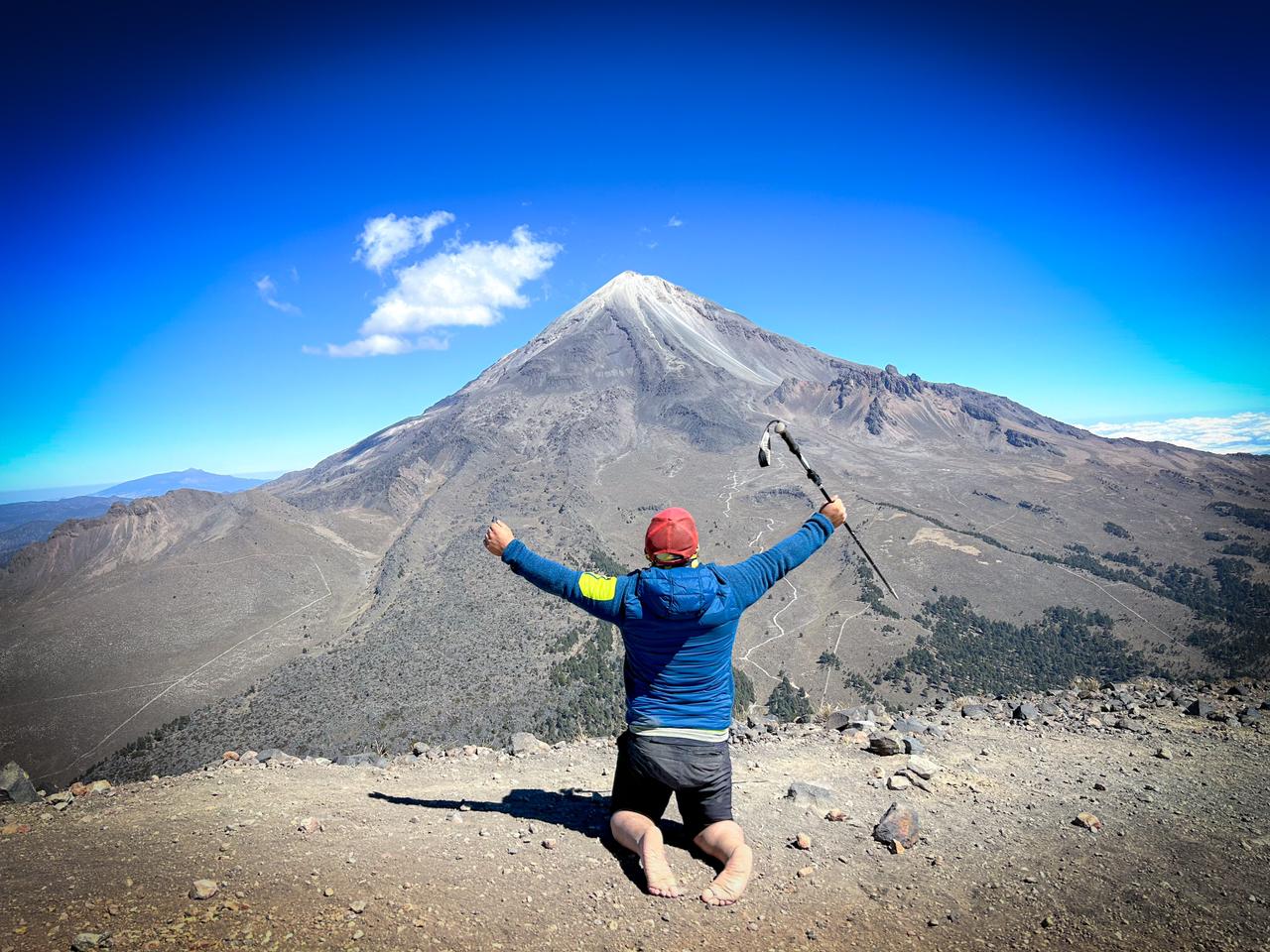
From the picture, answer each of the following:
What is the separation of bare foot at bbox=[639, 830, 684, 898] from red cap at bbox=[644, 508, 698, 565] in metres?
1.87

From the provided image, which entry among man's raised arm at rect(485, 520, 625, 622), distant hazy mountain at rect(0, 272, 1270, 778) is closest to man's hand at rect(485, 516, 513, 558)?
man's raised arm at rect(485, 520, 625, 622)

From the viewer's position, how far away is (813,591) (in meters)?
83.8

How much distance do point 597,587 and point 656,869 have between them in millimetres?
1841

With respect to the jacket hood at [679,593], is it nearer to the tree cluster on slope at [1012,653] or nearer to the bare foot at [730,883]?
the bare foot at [730,883]

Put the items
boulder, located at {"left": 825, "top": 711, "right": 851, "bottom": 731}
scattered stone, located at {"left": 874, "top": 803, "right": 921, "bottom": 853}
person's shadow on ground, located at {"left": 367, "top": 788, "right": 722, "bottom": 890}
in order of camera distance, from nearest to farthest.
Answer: person's shadow on ground, located at {"left": 367, "top": 788, "right": 722, "bottom": 890}
scattered stone, located at {"left": 874, "top": 803, "right": 921, "bottom": 853}
boulder, located at {"left": 825, "top": 711, "right": 851, "bottom": 731}

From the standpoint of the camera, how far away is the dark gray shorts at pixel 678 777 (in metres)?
3.76

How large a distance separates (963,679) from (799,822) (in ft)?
220

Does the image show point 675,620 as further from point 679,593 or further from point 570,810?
point 570,810

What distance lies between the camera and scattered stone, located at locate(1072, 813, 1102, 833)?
5081 millimetres

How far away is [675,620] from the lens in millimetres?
3568

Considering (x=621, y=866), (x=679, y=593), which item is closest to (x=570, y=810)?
A: (x=621, y=866)

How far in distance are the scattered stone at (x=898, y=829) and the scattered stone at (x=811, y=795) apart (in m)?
0.63

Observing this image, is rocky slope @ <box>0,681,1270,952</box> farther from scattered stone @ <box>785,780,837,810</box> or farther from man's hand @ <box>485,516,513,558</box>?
A: man's hand @ <box>485,516,513,558</box>

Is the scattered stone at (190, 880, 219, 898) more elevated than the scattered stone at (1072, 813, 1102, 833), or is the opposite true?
the scattered stone at (190, 880, 219, 898)
